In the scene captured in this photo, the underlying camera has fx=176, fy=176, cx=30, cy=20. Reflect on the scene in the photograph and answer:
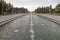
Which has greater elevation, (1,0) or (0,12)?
(1,0)

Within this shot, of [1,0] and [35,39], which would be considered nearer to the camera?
[35,39]

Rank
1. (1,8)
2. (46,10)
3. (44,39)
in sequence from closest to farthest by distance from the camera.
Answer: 1. (44,39)
2. (1,8)
3. (46,10)

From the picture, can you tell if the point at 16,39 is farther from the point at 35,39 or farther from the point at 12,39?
the point at 35,39

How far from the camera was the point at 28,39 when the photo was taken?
12.0 meters

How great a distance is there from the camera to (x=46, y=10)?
187 meters

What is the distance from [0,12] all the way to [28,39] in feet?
296

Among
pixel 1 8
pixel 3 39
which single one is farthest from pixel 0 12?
pixel 3 39

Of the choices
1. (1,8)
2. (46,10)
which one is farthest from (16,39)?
(46,10)

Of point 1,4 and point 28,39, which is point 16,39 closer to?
point 28,39

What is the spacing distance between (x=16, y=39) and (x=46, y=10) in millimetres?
176293

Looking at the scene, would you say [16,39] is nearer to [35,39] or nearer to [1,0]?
[35,39]

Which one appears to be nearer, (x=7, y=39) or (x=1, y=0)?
(x=7, y=39)

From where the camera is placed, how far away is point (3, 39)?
12227mm

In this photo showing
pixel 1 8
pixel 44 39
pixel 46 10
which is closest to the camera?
pixel 44 39
